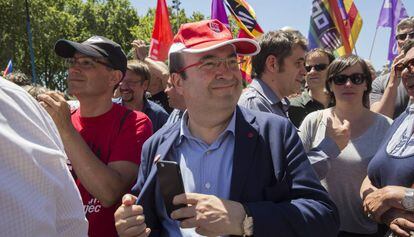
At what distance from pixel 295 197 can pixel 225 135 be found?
46 cm

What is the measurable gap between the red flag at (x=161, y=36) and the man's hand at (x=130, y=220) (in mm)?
5390

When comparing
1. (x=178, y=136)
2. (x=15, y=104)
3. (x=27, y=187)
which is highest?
(x=15, y=104)

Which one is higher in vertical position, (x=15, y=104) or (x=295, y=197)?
(x=15, y=104)

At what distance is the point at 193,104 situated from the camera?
7.98 feet

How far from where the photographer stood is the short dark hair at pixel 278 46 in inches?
140

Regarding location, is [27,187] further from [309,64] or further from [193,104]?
[309,64]

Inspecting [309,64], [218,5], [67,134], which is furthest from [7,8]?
[67,134]

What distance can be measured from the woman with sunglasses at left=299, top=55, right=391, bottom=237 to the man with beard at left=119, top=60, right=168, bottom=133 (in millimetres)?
1685

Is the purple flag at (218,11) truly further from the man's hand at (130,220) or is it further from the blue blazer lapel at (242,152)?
the man's hand at (130,220)

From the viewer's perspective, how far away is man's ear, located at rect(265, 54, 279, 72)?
11.6 feet

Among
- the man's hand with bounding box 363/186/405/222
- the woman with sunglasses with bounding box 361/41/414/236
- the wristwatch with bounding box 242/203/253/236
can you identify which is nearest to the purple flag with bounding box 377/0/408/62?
the woman with sunglasses with bounding box 361/41/414/236

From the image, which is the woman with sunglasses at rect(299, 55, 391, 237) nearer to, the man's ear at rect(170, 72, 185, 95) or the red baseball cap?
the red baseball cap

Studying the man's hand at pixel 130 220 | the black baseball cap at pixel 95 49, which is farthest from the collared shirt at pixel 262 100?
the man's hand at pixel 130 220

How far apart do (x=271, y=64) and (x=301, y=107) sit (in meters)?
1.51
